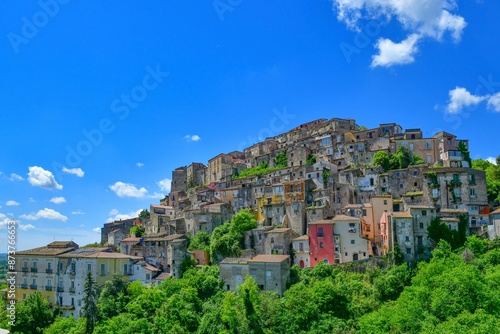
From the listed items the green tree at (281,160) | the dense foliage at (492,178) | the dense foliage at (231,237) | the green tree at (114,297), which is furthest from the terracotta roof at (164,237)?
the dense foliage at (492,178)

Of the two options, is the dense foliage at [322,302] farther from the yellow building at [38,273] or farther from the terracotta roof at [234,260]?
the yellow building at [38,273]

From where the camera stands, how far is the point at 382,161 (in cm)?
5741

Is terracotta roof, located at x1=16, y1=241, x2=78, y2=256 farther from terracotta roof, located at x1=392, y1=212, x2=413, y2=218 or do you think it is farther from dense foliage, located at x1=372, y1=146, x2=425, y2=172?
dense foliage, located at x1=372, y1=146, x2=425, y2=172

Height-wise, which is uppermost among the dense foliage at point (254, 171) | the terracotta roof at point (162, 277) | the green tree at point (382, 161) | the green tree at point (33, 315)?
the dense foliage at point (254, 171)

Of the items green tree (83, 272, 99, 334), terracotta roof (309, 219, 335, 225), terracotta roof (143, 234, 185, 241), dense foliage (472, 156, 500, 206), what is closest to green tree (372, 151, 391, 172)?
dense foliage (472, 156, 500, 206)

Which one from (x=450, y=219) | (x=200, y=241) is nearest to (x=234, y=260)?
(x=200, y=241)

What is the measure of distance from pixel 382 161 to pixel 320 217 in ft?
40.8

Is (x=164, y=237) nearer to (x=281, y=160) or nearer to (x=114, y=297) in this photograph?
(x=114, y=297)

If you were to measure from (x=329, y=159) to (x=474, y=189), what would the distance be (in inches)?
858

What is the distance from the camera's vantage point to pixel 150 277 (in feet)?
169

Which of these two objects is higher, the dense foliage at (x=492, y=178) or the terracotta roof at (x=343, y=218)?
the dense foliage at (x=492, y=178)

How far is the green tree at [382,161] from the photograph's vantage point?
2250 inches

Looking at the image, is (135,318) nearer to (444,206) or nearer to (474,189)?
(444,206)

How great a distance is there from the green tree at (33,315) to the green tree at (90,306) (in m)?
4.43
